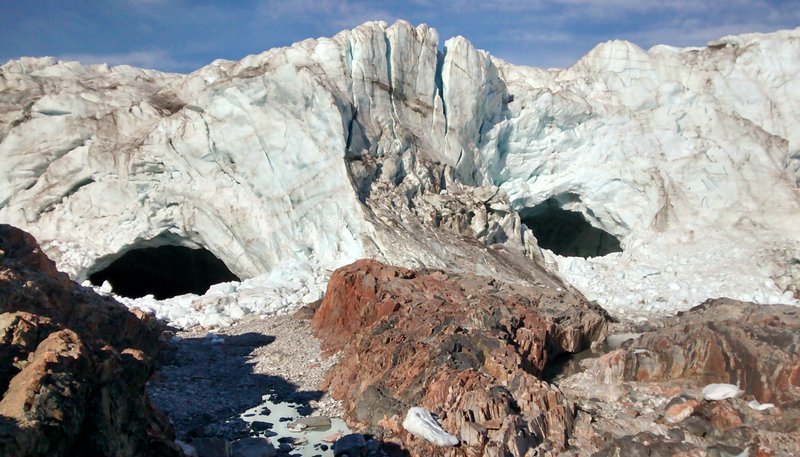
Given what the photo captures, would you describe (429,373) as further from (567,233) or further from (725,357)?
(567,233)

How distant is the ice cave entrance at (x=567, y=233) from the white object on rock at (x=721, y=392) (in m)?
15.1

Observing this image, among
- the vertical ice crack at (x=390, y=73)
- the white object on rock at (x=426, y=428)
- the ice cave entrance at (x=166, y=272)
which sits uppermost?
the vertical ice crack at (x=390, y=73)

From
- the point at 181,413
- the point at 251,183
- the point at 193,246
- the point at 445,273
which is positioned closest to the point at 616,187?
the point at 445,273

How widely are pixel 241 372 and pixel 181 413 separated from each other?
2847 millimetres

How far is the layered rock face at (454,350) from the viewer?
9992 mm

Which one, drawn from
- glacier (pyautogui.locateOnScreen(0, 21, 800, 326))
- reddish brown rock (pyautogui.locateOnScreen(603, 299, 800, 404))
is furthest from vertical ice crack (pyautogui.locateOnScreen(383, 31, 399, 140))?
reddish brown rock (pyautogui.locateOnScreen(603, 299, 800, 404))

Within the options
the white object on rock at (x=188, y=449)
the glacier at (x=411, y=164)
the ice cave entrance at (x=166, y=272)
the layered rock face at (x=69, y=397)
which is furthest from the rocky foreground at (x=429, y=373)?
the ice cave entrance at (x=166, y=272)

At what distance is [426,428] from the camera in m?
9.67

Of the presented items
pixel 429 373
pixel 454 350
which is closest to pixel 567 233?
pixel 454 350

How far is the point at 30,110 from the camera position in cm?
2164

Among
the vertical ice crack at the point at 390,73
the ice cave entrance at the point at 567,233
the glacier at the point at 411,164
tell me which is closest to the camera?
the glacier at the point at 411,164

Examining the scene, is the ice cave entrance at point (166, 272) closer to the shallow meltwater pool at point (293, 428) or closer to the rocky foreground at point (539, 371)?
the rocky foreground at point (539, 371)

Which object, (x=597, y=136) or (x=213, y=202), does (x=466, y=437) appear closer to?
(x=213, y=202)

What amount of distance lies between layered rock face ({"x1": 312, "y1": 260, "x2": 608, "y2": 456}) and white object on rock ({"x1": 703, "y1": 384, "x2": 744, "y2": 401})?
9.33 ft
